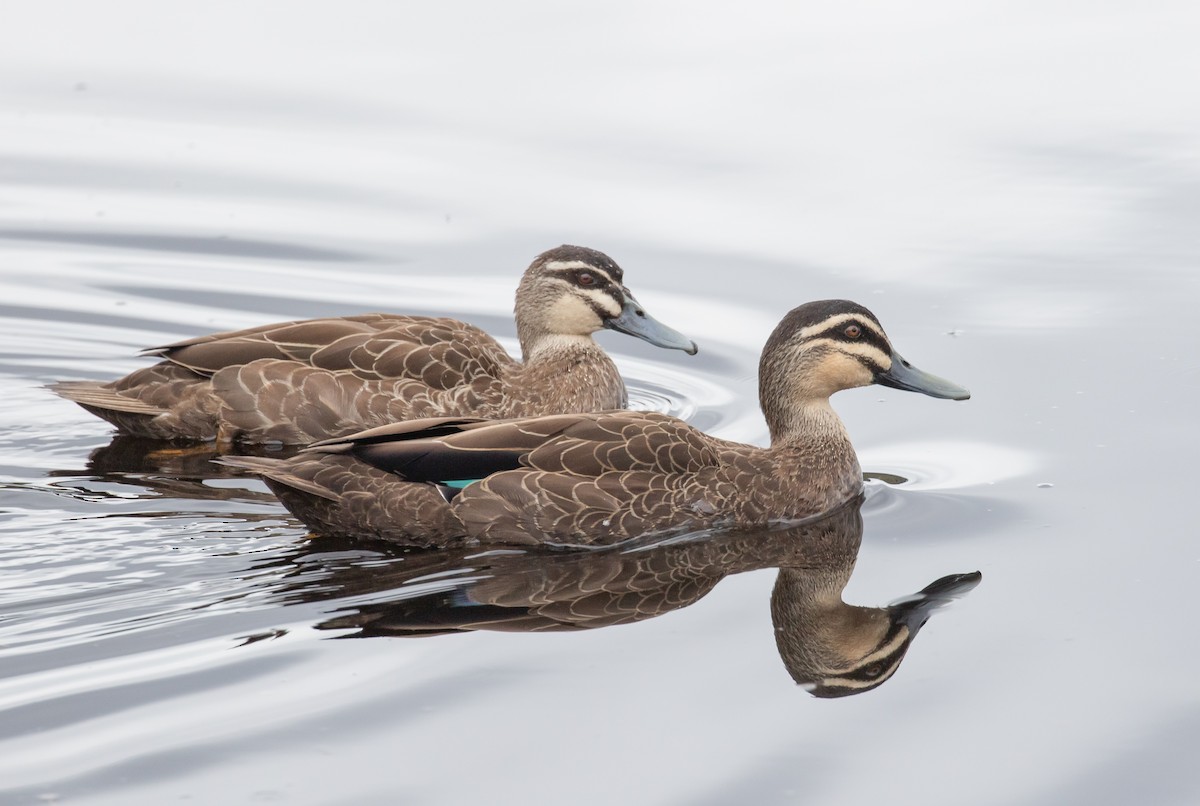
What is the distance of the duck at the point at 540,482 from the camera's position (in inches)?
Result: 412

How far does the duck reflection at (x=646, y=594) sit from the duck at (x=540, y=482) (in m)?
0.15

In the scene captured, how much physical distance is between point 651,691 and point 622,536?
212 cm

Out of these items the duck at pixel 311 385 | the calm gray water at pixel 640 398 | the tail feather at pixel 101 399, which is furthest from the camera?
the duck at pixel 311 385

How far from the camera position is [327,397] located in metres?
12.7

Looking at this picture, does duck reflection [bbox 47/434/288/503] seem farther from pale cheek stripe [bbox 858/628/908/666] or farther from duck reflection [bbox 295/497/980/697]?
pale cheek stripe [bbox 858/628/908/666]

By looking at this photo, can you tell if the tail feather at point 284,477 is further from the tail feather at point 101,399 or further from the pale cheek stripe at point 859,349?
the pale cheek stripe at point 859,349

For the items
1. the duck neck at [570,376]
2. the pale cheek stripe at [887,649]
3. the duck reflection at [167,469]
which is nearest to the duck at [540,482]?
the duck reflection at [167,469]

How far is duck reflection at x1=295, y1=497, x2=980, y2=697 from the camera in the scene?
9.23 meters

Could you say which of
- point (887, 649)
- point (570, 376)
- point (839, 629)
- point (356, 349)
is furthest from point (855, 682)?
point (356, 349)

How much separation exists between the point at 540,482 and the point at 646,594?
1.08m

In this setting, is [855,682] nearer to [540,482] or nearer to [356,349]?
[540,482]

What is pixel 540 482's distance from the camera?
10.5 meters

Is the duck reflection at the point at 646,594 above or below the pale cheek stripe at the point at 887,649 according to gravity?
above

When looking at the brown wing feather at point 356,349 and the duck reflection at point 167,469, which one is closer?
the duck reflection at point 167,469
